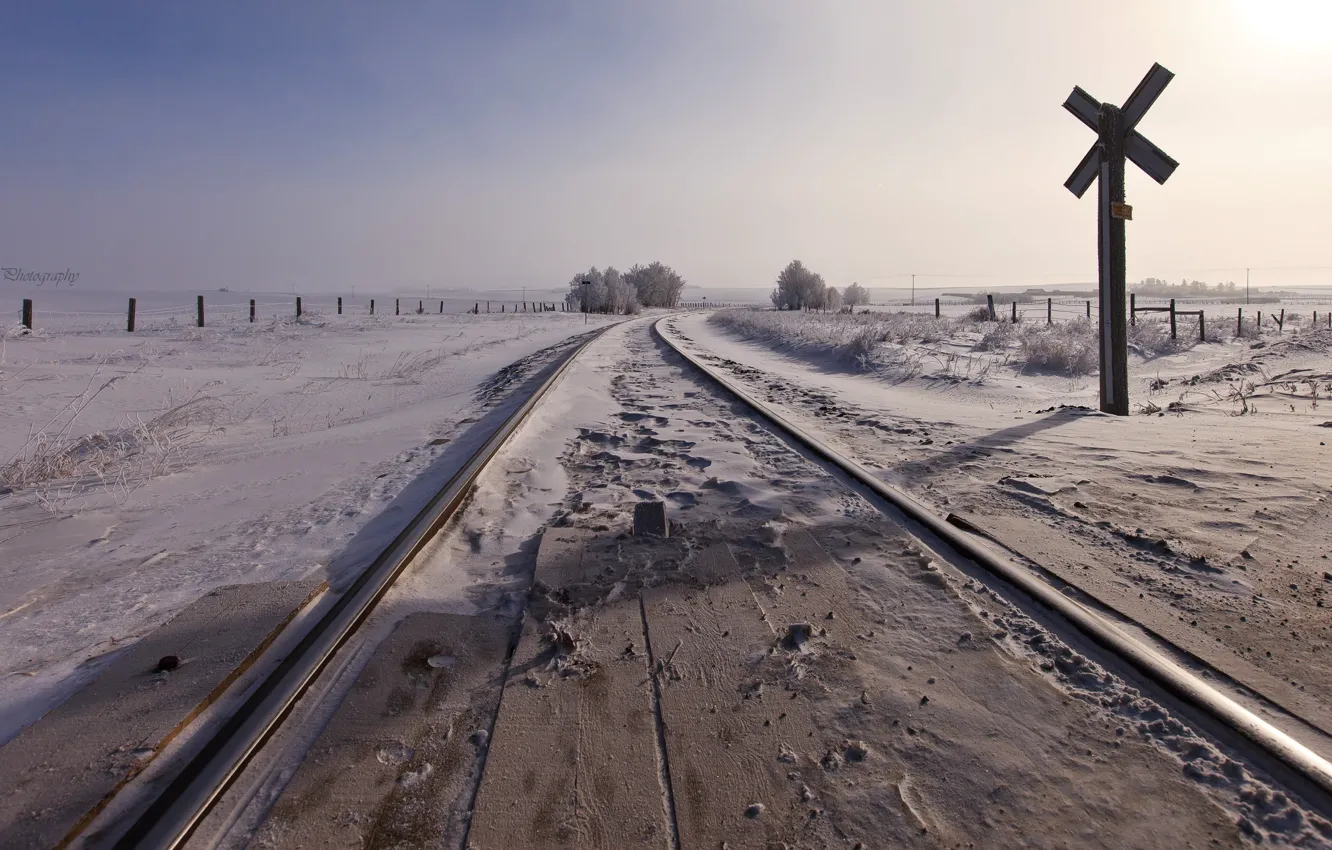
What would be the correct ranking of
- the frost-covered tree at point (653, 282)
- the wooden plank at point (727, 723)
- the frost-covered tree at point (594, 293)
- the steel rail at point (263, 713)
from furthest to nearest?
1. the frost-covered tree at point (653, 282)
2. the frost-covered tree at point (594, 293)
3. the wooden plank at point (727, 723)
4. the steel rail at point (263, 713)

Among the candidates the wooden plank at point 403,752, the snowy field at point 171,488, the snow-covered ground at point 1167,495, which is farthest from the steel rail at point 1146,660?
the snowy field at point 171,488

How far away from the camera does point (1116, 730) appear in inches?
94.8

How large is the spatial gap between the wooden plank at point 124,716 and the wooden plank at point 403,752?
49cm

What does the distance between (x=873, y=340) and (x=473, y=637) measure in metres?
16.1

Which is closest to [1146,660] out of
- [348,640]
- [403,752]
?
[403,752]

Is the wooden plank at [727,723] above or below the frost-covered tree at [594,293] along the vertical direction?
below

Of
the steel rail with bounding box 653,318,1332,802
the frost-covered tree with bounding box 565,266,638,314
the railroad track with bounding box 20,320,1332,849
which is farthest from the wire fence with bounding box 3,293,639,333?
the steel rail with bounding box 653,318,1332,802

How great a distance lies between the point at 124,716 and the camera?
252 cm

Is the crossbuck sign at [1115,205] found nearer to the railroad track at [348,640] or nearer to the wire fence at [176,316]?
the railroad track at [348,640]

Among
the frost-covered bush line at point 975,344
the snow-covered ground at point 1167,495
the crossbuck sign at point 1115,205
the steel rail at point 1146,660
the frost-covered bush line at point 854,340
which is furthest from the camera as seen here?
the frost-covered bush line at point 854,340

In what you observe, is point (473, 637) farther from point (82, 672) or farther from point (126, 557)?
point (126, 557)

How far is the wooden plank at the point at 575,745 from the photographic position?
2016 mm

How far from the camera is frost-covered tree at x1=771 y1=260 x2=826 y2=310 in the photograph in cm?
8400

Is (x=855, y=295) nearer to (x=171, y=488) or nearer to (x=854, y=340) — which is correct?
(x=854, y=340)
